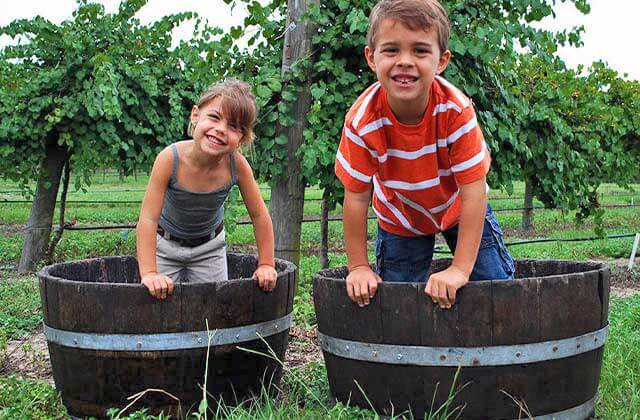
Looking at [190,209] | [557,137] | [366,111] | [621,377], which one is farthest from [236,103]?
[557,137]

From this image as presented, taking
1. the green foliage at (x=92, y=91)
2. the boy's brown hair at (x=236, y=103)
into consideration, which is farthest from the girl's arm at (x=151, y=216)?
the green foliage at (x=92, y=91)

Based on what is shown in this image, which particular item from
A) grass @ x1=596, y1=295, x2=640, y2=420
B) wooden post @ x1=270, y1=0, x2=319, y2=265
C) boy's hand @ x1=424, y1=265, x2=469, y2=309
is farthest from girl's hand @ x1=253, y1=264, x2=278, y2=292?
wooden post @ x1=270, y1=0, x2=319, y2=265

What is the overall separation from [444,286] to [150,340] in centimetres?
118

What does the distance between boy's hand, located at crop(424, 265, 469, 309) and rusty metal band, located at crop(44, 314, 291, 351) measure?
0.92 m

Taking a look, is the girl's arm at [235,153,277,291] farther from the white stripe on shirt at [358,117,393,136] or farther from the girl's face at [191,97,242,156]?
the white stripe on shirt at [358,117,393,136]

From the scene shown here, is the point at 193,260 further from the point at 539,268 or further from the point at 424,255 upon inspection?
the point at 539,268

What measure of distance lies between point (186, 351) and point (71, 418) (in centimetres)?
65

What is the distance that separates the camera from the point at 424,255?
134 inches

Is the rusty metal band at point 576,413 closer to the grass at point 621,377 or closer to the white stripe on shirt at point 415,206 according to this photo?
the grass at point 621,377

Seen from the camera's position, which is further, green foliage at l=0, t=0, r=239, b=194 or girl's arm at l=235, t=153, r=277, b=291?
green foliage at l=0, t=0, r=239, b=194

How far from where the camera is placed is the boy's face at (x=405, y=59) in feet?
8.98

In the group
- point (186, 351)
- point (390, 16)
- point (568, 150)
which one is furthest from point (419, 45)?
point (568, 150)

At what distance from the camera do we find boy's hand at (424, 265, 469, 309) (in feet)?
8.34

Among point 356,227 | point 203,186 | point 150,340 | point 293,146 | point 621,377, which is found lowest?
point 621,377
